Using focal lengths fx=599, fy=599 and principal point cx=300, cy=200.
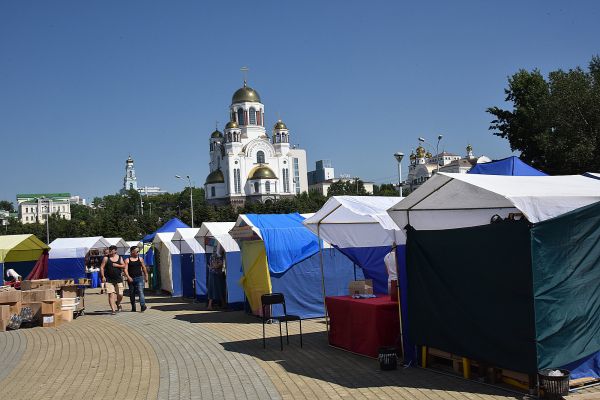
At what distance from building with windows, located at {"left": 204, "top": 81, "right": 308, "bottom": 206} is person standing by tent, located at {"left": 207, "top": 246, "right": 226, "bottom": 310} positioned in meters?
83.2

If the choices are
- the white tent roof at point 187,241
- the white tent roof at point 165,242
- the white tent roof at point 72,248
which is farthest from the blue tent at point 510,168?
the white tent roof at point 72,248

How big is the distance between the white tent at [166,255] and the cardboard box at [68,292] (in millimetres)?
5705

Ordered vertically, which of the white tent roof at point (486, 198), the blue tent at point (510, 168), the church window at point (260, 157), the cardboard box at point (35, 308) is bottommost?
the cardboard box at point (35, 308)

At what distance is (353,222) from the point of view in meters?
13.0

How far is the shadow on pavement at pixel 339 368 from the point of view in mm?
7395

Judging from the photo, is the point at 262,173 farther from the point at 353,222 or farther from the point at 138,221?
the point at 353,222

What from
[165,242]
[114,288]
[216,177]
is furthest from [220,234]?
[216,177]

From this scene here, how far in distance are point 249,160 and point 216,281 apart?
86859mm

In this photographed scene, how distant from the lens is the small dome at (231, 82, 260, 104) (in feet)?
338

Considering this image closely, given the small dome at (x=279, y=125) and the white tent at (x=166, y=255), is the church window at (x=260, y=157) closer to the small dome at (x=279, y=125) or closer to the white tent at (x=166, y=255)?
the small dome at (x=279, y=125)

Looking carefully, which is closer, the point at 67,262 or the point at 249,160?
the point at 67,262

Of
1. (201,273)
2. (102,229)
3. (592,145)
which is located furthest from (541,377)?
(102,229)

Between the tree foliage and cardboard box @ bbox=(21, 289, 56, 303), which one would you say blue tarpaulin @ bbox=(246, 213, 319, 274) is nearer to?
cardboard box @ bbox=(21, 289, 56, 303)

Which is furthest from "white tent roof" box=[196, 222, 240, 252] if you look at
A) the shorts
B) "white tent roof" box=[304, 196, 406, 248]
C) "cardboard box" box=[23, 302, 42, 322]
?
"cardboard box" box=[23, 302, 42, 322]
